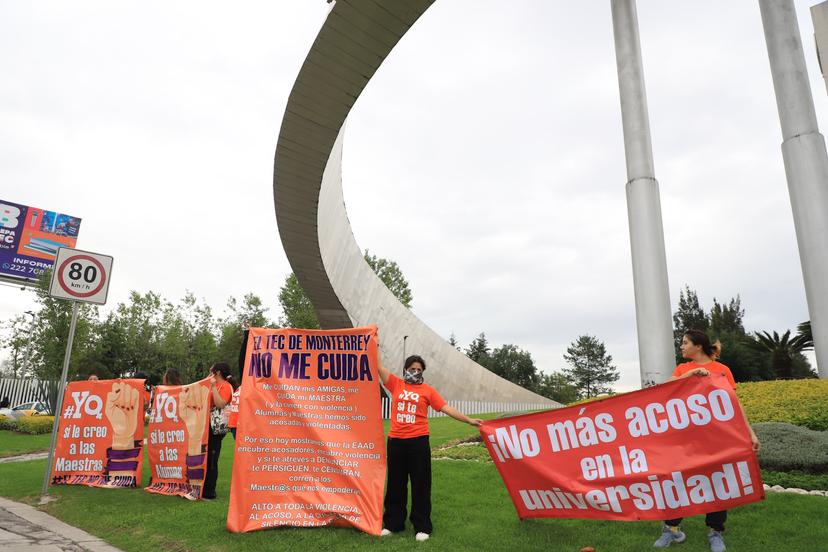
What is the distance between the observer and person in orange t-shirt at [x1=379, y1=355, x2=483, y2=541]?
16.9ft

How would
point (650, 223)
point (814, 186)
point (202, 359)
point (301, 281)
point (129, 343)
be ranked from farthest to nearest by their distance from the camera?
point (202, 359)
point (129, 343)
point (301, 281)
point (650, 223)
point (814, 186)

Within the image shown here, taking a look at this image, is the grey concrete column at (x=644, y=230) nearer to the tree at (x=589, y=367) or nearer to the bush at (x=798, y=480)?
the bush at (x=798, y=480)

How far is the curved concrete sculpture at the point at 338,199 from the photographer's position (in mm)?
9797

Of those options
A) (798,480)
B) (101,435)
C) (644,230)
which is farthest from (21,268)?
(798,480)

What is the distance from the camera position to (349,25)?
9.54m

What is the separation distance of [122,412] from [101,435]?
0.43m

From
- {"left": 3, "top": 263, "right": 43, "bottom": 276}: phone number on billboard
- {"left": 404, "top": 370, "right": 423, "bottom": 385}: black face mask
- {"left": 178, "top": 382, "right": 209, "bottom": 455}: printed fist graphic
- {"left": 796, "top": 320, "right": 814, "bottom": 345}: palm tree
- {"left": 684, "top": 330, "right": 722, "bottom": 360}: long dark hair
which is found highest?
{"left": 3, "top": 263, "right": 43, "bottom": 276}: phone number on billboard

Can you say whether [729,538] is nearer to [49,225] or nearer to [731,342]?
[731,342]

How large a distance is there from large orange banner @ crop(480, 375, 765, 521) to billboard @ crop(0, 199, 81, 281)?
4302 cm

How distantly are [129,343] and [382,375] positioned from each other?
36305 mm

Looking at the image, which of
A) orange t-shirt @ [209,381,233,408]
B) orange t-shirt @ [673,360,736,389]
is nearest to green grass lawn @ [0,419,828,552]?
orange t-shirt @ [209,381,233,408]

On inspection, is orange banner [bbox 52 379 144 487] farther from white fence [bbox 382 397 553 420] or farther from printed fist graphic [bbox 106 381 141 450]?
white fence [bbox 382 397 553 420]

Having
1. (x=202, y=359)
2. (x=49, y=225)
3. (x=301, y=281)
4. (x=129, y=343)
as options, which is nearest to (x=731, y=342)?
(x=301, y=281)

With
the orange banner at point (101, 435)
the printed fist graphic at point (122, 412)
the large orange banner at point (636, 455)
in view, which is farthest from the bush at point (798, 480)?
the printed fist graphic at point (122, 412)
